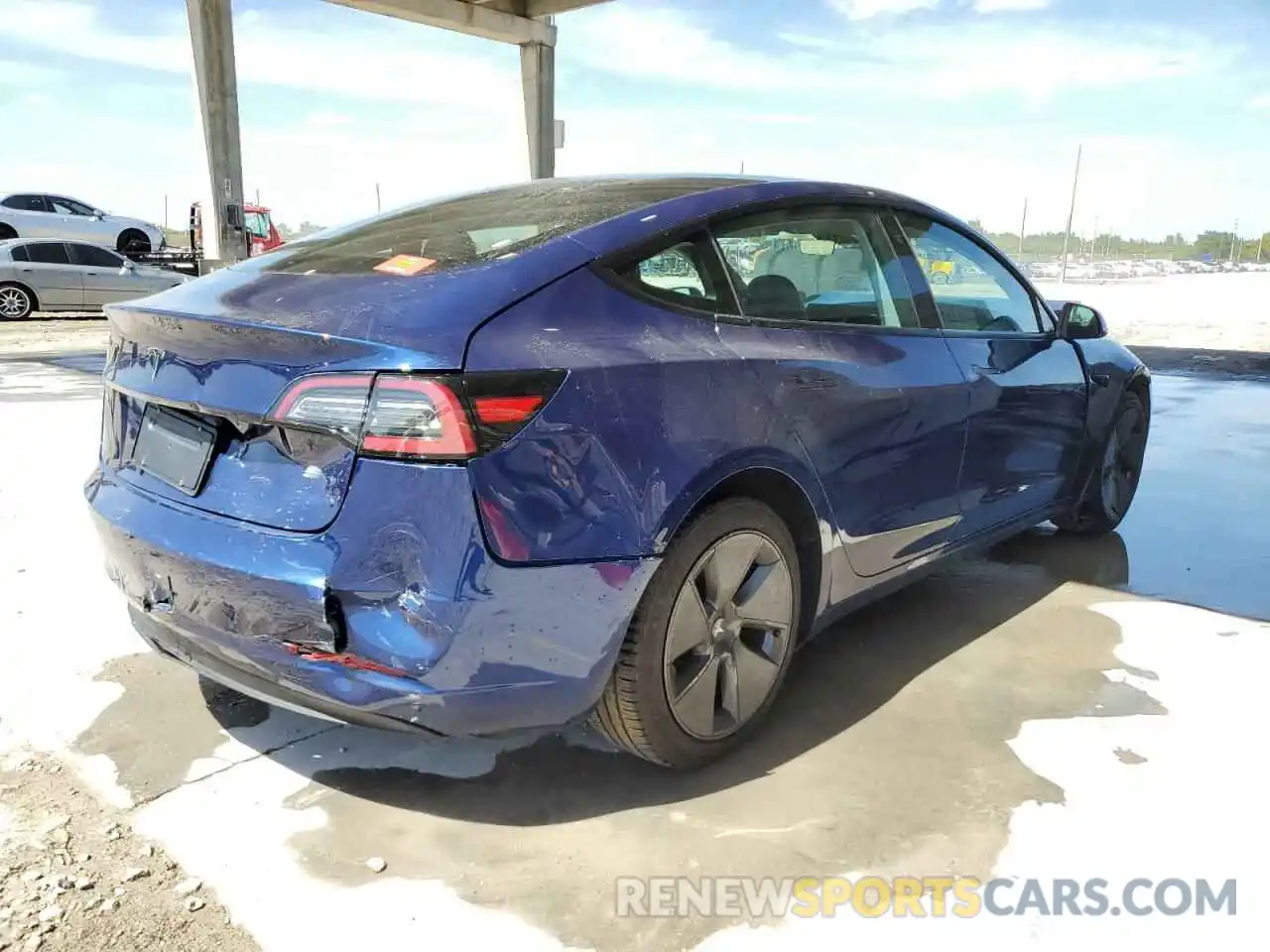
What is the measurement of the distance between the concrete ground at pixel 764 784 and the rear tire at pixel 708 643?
15 cm

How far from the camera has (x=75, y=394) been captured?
792 cm

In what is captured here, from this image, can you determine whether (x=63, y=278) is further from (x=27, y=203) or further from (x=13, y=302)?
(x=27, y=203)

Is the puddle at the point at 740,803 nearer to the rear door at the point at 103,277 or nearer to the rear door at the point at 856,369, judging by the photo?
the rear door at the point at 856,369

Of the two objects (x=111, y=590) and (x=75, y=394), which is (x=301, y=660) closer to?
(x=111, y=590)

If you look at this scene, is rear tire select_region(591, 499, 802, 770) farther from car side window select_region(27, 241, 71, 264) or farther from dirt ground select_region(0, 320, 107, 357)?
car side window select_region(27, 241, 71, 264)

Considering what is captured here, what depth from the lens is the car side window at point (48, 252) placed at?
1521 centimetres

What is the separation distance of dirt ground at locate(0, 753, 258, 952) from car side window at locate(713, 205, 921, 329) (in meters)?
1.83

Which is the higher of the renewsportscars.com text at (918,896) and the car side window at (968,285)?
the car side window at (968,285)

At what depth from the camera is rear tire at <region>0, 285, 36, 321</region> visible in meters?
15.4

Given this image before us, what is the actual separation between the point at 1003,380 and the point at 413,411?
7.52 feet

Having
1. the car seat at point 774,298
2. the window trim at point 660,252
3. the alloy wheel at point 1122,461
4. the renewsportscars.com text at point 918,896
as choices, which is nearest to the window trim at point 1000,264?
the car seat at point 774,298

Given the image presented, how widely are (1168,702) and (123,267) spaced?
55.6ft

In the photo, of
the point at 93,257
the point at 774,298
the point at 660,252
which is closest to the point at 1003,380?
the point at 774,298

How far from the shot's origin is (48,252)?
15.4 meters
